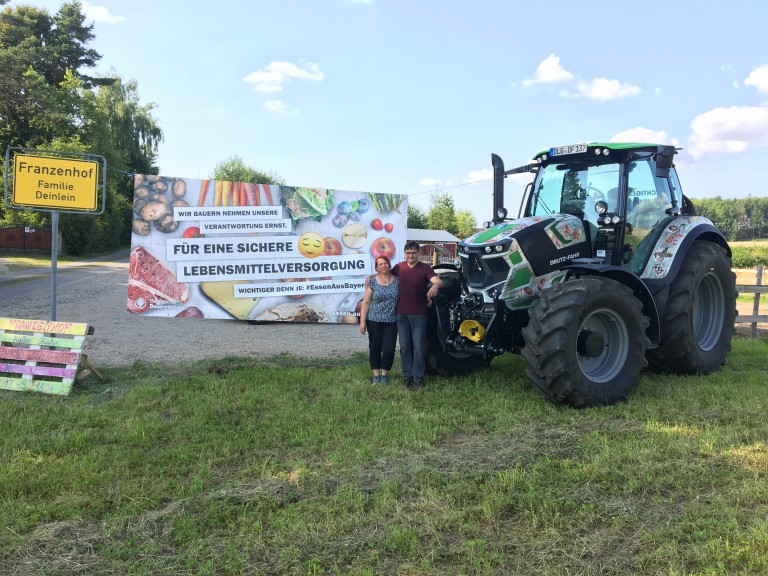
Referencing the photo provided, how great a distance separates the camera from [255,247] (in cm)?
969

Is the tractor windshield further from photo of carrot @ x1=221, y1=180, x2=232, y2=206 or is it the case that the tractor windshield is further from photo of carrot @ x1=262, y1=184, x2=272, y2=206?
photo of carrot @ x1=221, y1=180, x2=232, y2=206

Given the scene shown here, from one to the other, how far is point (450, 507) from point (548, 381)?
208 cm

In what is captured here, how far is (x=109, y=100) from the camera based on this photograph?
158 ft

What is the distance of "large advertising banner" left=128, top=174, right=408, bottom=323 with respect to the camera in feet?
29.5

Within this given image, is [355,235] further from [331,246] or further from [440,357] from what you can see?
[440,357]

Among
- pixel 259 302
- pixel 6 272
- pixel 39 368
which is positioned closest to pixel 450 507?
pixel 39 368

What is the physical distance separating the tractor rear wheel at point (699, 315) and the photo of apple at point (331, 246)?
5.74 meters

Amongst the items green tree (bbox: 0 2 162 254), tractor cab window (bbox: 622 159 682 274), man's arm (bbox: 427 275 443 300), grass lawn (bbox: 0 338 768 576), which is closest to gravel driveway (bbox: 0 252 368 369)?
grass lawn (bbox: 0 338 768 576)

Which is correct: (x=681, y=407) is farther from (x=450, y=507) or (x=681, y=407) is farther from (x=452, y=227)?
(x=452, y=227)

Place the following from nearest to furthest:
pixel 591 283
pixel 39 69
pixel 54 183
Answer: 1. pixel 591 283
2. pixel 54 183
3. pixel 39 69

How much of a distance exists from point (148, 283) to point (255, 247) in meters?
1.82

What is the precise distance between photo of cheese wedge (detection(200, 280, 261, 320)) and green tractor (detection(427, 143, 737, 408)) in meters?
4.20

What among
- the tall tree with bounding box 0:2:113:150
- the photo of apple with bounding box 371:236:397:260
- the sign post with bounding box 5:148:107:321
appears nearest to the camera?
the sign post with bounding box 5:148:107:321

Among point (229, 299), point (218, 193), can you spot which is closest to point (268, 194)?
point (218, 193)
